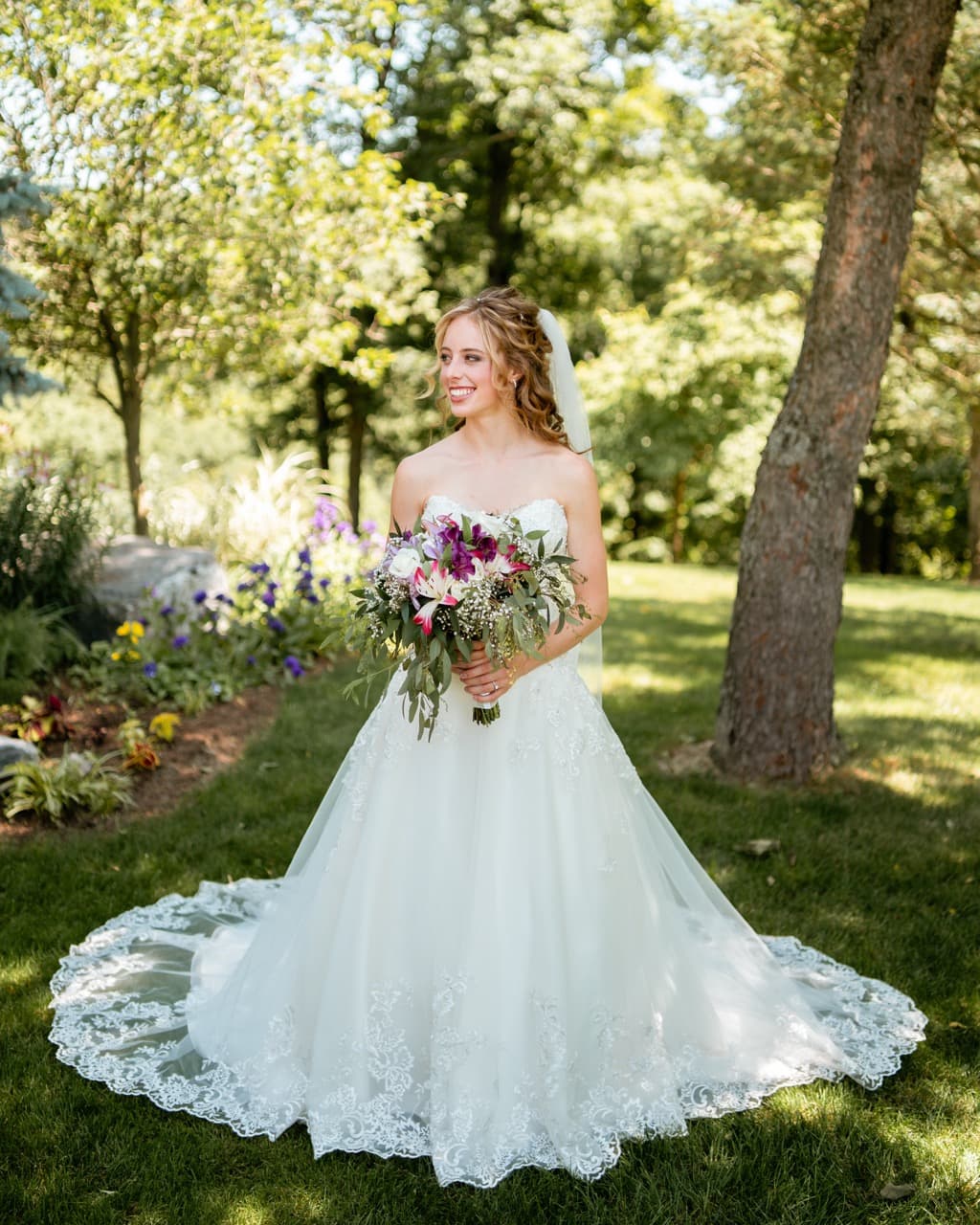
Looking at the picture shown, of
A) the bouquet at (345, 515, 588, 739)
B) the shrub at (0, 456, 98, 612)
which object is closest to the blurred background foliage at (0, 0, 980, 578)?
the shrub at (0, 456, 98, 612)

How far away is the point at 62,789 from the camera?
514 centimetres

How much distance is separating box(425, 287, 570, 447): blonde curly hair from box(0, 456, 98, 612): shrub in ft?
14.7

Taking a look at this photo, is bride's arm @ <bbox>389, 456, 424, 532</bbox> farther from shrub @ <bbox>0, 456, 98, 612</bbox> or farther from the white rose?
shrub @ <bbox>0, 456, 98, 612</bbox>

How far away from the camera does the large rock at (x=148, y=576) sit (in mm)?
7551

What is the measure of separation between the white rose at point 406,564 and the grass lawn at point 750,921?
5.50 feet

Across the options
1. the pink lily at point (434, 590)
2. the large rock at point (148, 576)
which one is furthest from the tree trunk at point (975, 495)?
the pink lily at point (434, 590)

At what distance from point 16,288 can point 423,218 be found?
26.9ft

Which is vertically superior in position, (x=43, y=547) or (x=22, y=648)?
(x=43, y=547)

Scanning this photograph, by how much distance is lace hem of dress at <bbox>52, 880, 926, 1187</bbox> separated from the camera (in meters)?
2.98

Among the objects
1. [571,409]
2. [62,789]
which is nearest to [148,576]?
[62,789]

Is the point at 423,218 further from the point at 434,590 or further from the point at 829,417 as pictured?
the point at 434,590

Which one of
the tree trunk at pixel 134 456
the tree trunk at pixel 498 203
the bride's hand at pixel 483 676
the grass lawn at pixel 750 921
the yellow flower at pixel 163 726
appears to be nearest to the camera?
the grass lawn at pixel 750 921

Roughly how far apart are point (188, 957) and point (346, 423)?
1683 cm

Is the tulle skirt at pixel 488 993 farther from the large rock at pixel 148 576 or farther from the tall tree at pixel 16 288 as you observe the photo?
the large rock at pixel 148 576
